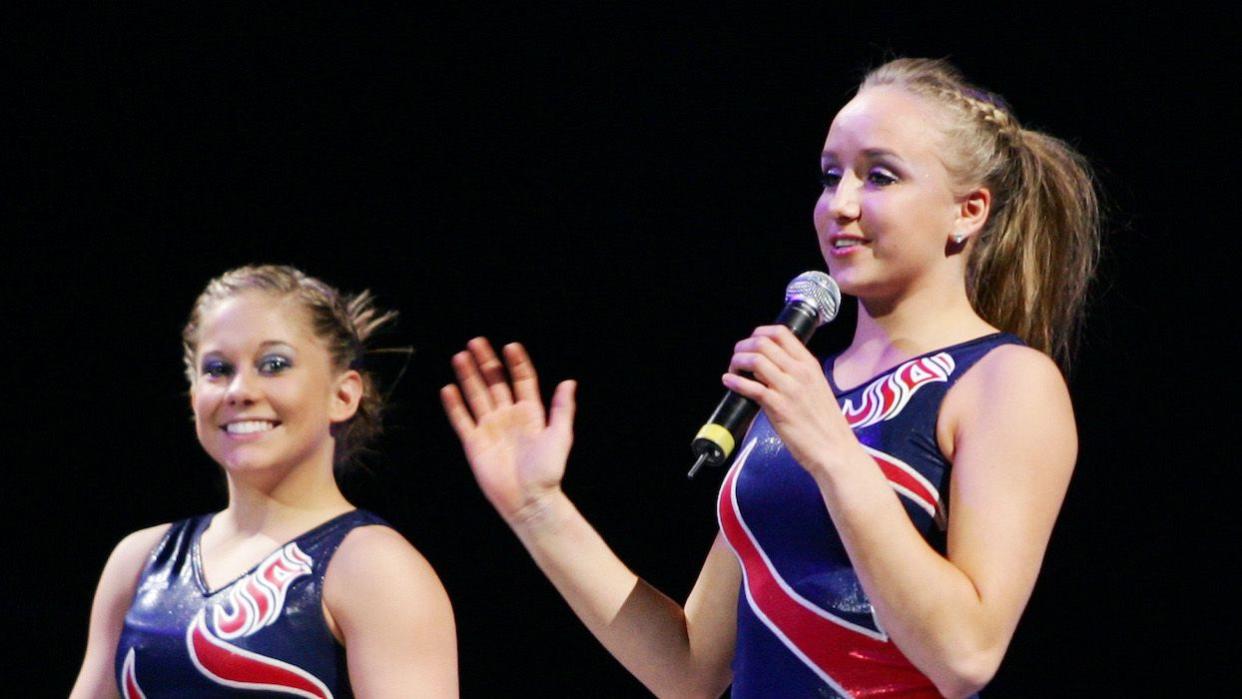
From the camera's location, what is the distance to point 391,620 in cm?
203

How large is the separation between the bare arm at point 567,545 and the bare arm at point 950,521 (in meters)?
0.30

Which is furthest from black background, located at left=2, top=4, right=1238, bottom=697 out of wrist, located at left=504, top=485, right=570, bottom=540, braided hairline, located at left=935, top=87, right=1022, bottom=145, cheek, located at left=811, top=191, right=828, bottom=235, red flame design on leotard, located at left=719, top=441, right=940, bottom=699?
wrist, located at left=504, top=485, right=570, bottom=540

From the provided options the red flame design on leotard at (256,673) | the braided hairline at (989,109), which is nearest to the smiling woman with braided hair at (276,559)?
the red flame design on leotard at (256,673)

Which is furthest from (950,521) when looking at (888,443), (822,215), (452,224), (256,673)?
(452,224)

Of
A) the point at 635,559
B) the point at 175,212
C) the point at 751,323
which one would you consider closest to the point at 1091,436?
the point at 751,323

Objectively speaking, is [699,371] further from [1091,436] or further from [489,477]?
[489,477]

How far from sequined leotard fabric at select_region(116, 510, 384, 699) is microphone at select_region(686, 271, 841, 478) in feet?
2.56

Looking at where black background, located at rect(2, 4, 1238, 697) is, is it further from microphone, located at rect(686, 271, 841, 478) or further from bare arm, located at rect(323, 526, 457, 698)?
microphone, located at rect(686, 271, 841, 478)

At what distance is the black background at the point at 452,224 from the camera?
3.15 meters

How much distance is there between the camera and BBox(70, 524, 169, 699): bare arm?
221cm

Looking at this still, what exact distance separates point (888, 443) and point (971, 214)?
1.08ft

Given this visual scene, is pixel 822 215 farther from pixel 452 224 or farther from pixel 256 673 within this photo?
pixel 452 224

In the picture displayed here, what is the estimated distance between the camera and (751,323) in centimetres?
315

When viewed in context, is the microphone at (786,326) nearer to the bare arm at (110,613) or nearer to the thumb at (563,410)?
the thumb at (563,410)
